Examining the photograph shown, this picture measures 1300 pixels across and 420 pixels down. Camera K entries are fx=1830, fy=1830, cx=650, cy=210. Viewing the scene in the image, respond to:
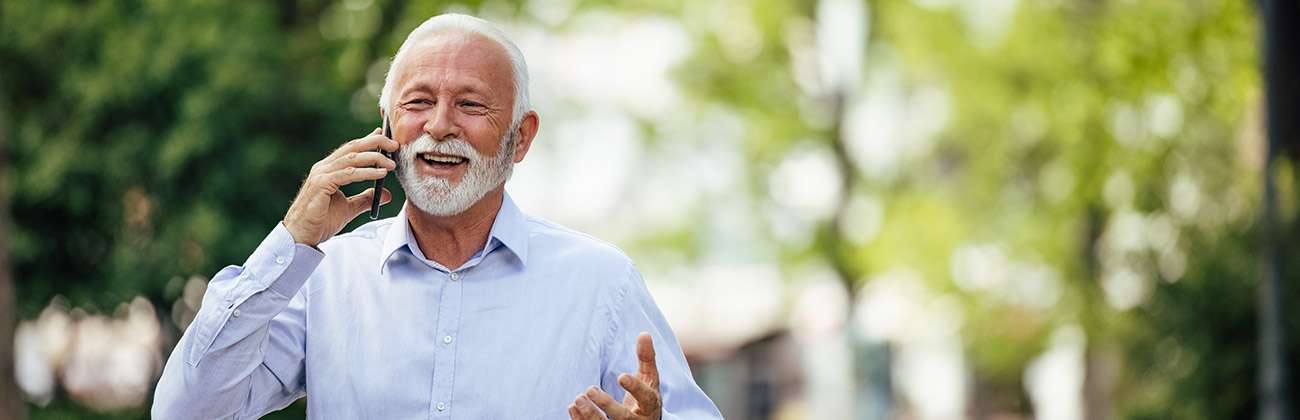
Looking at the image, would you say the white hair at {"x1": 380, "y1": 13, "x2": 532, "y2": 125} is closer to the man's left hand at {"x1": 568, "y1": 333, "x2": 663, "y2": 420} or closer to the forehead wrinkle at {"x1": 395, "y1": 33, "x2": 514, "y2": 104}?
the forehead wrinkle at {"x1": 395, "y1": 33, "x2": 514, "y2": 104}

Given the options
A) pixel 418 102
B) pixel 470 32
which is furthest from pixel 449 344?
pixel 470 32

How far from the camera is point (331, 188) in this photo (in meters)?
3.39

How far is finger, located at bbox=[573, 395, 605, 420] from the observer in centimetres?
328

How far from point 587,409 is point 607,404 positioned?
0.04m

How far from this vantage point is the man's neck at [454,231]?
143 inches

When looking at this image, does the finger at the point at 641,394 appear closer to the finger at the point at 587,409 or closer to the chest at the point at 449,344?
the finger at the point at 587,409

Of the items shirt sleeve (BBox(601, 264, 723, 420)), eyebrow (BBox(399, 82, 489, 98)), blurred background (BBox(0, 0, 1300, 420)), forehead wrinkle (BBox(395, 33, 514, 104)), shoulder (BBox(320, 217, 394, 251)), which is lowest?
blurred background (BBox(0, 0, 1300, 420))

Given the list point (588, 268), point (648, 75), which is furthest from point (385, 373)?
point (648, 75)

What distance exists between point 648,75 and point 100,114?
37.4ft

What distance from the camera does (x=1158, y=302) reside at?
1480 cm

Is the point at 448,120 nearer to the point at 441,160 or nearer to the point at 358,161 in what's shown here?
the point at 441,160

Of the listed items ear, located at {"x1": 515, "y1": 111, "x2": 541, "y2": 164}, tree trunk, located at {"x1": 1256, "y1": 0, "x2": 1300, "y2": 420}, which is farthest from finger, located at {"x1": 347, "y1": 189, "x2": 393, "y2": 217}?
tree trunk, located at {"x1": 1256, "y1": 0, "x2": 1300, "y2": 420}

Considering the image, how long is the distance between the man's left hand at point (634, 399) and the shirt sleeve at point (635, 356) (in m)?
0.25

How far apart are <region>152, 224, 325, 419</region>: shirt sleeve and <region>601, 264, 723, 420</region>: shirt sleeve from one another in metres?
0.63
